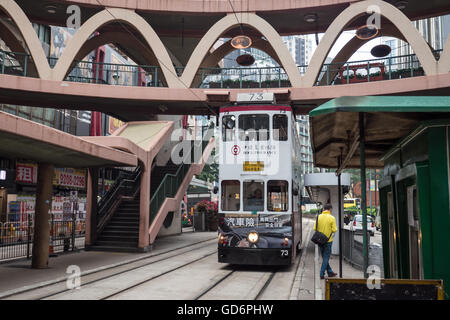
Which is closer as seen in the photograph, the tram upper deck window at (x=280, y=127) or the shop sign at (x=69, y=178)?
the tram upper deck window at (x=280, y=127)

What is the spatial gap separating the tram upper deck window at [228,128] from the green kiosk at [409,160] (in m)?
6.33

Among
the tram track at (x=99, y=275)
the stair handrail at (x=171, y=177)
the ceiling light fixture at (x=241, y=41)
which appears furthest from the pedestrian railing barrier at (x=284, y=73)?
the tram track at (x=99, y=275)

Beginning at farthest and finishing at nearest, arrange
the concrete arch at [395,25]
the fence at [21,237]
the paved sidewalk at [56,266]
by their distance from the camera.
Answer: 1. the concrete arch at [395,25]
2. the fence at [21,237]
3. the paved sidewalk at [56,266]

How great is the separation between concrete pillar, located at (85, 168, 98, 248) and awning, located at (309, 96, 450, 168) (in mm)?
12545

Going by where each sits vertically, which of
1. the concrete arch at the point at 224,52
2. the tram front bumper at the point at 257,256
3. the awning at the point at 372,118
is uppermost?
the concrete arch at the point at 224,52

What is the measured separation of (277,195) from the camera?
44.0 feet

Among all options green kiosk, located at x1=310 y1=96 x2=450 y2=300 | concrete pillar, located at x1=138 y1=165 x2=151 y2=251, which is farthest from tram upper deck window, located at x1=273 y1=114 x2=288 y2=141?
concrete pillar, located at x1=138 y1=165 x2=151 y2=251

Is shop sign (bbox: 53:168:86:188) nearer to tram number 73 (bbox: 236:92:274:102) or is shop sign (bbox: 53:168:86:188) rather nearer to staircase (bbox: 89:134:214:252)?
staircase (bbox: 89:134:214:252)

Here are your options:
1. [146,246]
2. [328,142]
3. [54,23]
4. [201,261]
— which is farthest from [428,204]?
[54,23]

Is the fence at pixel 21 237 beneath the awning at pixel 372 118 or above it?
beneath

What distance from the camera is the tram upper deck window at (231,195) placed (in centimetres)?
1365

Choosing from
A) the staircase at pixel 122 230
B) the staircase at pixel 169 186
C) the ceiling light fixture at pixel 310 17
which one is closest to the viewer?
the staircase at pixel 122 230

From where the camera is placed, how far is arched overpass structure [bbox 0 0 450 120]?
20.0m

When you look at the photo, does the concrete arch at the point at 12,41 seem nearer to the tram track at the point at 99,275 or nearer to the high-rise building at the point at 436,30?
the tram track at the point at 99,275
